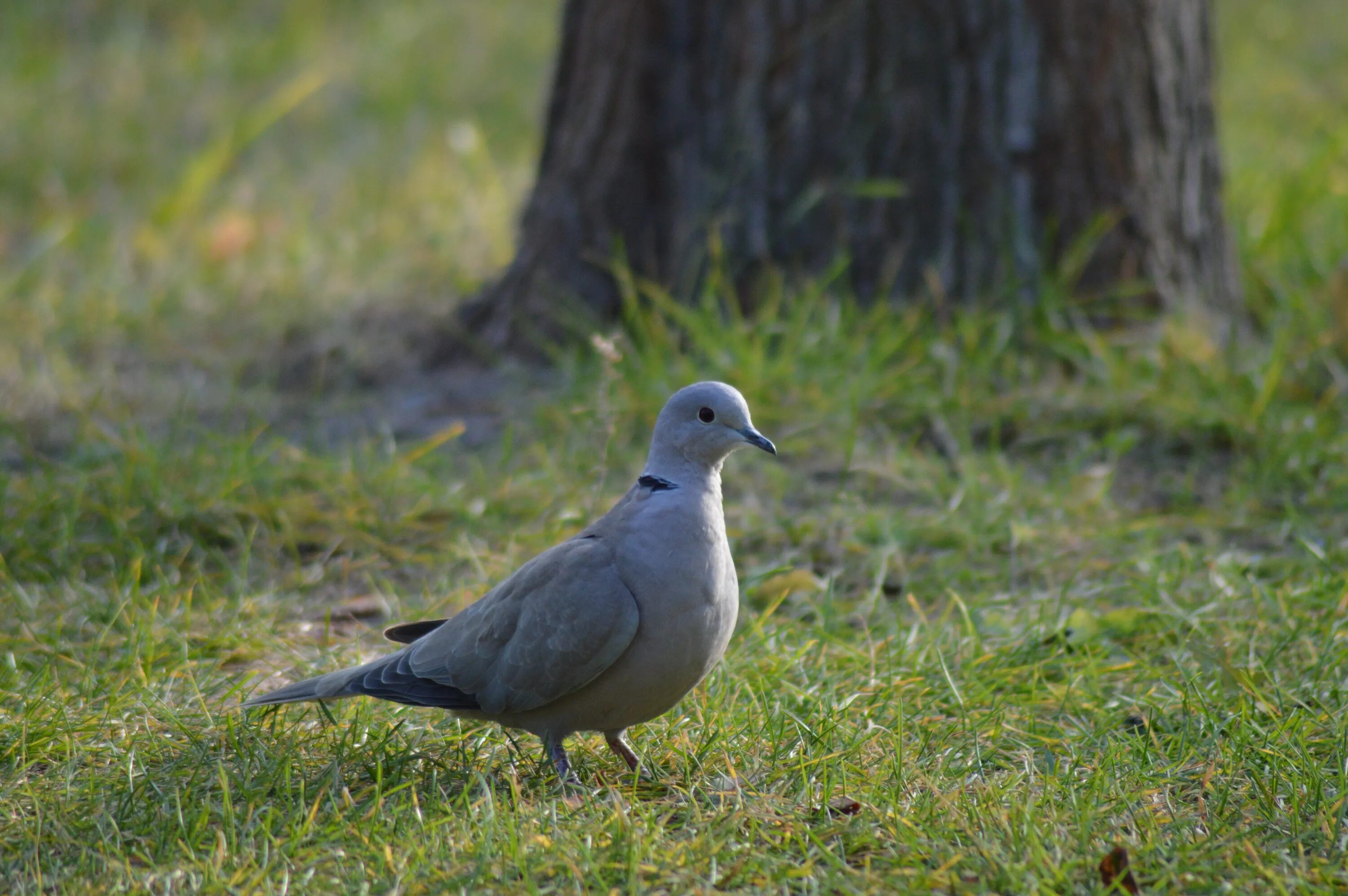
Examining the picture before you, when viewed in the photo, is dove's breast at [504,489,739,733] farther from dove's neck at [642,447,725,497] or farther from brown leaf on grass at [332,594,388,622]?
brown leaf on grass at [332,594,388,622]

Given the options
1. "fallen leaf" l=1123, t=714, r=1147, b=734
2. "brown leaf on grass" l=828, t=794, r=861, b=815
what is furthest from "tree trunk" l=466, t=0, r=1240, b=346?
"brown leaf on grass" l=828, t=794, r=861, b=815

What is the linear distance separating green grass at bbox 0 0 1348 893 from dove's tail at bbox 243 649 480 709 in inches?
4.5

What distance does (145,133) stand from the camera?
777 cm

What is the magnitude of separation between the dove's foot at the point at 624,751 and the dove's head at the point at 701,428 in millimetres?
558

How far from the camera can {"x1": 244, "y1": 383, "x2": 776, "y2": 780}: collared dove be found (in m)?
2.57

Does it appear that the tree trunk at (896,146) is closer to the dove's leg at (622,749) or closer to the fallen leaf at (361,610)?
the fallen leaf at (361,610)

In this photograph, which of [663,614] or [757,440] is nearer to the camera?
[663,614]

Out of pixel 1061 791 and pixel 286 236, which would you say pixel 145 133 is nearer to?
pixel 286 236

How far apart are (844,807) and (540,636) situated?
2.21 ft

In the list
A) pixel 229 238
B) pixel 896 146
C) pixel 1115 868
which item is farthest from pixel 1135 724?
pixel 229 238

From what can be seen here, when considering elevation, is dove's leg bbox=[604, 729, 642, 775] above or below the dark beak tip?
below

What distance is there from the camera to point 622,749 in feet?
9.16

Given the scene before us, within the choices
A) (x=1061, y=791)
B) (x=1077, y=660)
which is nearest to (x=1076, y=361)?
(x=1077, y=660)

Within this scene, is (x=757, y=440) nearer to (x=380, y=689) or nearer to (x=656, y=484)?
(x=656, y=484)
